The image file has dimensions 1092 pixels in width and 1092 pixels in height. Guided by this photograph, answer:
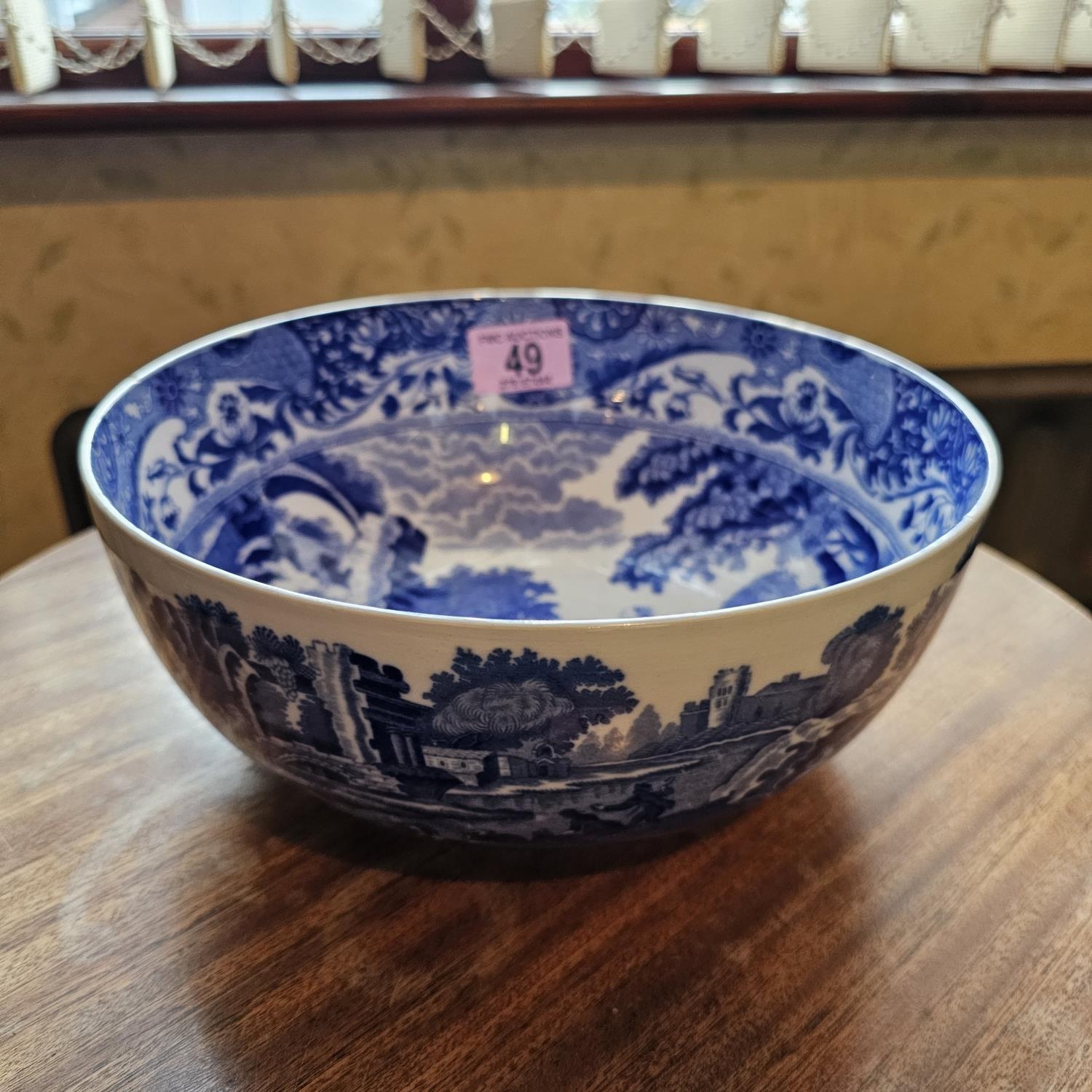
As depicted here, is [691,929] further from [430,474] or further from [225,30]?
[225,30]

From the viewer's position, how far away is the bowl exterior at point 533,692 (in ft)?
0.95

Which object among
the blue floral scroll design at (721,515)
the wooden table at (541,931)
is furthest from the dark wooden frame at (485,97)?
the wooden table at (541,931)

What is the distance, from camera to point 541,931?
37 centimetres

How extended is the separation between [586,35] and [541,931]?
68cm

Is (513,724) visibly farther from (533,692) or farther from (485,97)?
(485,97)

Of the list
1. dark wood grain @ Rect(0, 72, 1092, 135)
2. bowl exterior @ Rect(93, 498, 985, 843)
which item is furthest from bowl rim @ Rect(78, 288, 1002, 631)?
dark wood grain @ Rect(0, 72, 1092, 135)

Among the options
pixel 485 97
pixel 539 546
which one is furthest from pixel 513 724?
pixel 485 97

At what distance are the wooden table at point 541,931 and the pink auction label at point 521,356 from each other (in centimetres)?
29

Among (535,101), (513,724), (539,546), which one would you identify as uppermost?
(535,101)

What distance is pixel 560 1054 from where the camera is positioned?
0.32 m

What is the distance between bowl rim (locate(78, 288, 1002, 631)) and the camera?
0.94 ft

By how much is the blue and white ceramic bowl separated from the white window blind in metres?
0.23

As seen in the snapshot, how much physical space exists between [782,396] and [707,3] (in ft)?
1.19

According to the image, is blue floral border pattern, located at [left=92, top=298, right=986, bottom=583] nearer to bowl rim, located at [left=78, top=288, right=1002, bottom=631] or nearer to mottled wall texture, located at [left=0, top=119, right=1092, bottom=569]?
bowl rim, located at [left=78, top=288, right=1002, bottom=631]
